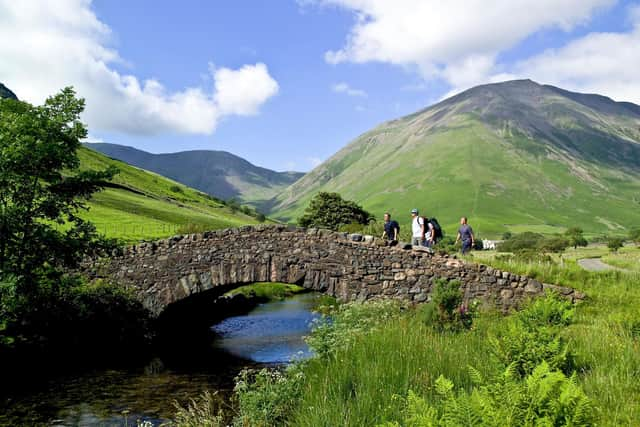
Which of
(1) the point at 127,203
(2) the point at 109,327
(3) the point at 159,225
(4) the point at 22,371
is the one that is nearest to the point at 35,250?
(4) the point at 22,371

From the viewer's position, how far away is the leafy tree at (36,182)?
1214 centimetres

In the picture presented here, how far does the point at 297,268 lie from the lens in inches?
625

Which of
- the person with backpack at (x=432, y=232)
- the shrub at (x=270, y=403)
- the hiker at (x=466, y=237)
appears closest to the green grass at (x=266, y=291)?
the person with backpack at (x=432, y=232)

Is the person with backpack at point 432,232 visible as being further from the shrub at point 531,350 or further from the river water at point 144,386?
the shrub at point 531,350

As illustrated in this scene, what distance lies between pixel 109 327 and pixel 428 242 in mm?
11222

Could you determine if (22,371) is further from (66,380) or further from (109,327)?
(109,327)

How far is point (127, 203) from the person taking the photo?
62.7m

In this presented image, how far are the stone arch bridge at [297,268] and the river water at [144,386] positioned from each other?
8.19ft

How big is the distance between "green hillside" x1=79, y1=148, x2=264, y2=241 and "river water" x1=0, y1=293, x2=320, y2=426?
17811 millimetres

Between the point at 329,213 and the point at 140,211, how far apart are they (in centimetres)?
2337

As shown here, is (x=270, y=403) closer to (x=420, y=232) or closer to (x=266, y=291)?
(x=420, y=232)

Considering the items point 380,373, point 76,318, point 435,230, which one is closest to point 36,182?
point 76,318

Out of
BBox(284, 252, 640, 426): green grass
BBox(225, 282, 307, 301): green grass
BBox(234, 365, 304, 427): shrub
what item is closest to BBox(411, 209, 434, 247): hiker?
BBox(284, 252, 640, 426): green grass

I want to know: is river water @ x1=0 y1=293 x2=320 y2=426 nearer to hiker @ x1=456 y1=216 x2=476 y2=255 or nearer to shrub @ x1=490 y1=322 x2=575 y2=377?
shrub @ x1=490 y1=322 x2=575 y2=377
